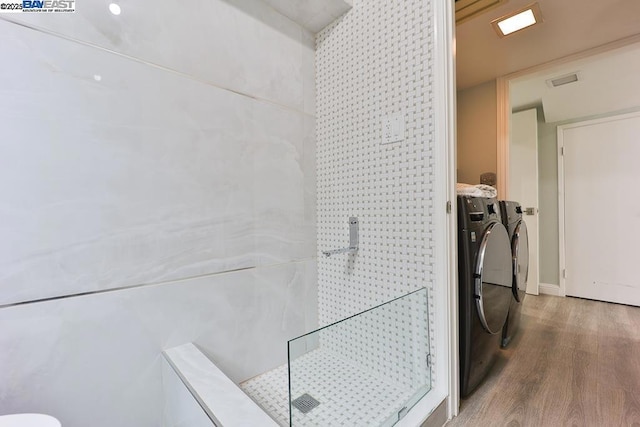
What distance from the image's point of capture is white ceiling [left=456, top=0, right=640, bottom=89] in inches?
69.1

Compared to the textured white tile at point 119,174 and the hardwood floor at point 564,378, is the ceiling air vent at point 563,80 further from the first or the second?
the textured white tile at point 119,174

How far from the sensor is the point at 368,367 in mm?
1340

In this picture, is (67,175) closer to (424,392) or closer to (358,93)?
(358,93)

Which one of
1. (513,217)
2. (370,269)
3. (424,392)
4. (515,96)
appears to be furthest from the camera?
(515,96)

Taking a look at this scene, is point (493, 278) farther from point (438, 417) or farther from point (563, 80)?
point (563, 80)

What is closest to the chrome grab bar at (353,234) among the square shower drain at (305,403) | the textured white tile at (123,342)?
the textured white tile at (123,342)

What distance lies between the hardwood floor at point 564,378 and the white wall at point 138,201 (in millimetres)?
1094

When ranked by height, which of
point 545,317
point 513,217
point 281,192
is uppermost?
point 281,192

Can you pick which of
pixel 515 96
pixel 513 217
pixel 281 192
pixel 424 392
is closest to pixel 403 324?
pixel 424 392

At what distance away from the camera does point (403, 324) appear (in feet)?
4.18

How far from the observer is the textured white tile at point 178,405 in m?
0.82

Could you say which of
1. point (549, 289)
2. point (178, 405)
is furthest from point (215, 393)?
point (549, 289)

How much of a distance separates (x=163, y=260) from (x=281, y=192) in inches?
25.6

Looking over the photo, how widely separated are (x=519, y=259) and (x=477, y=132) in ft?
4.33
